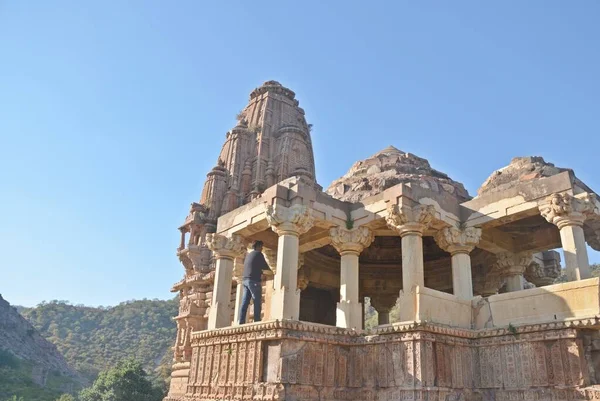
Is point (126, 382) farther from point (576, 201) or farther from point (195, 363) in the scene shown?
point (576, 201)

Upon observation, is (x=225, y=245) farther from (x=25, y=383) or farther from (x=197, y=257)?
(x=25, y=383)

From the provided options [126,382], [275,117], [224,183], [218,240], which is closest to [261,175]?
[224,183]

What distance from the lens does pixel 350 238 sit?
39.2 feet

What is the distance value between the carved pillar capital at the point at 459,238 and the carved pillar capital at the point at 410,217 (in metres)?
0.78

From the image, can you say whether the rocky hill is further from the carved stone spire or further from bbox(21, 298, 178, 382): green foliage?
the carved stone spire

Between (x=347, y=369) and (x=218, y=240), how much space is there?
14.9 feet

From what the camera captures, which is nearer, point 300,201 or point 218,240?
point 300,201

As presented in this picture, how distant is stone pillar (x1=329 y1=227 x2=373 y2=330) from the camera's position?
36.3 ft

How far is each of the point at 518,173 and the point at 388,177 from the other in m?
3.25

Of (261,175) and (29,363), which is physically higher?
(261,175)

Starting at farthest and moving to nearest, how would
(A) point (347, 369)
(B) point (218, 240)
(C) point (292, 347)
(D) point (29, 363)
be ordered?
1. (D) point (29, 363)
2. (B) point (218, 240)
3. (A) point (347, 369)
4. (C) point (292, 347)

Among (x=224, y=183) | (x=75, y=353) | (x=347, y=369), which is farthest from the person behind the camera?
(x=75, y=353)

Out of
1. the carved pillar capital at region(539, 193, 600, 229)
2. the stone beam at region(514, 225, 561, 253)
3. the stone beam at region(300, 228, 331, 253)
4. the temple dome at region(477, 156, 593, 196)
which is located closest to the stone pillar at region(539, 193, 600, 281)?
the carved pillar capital at region(539, 193, 600, 229)

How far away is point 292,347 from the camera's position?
987cm
